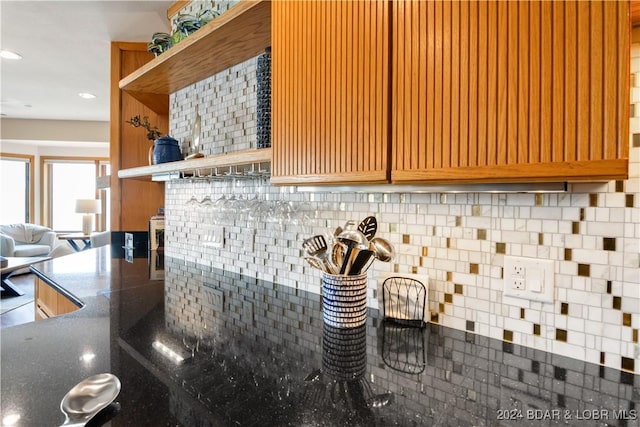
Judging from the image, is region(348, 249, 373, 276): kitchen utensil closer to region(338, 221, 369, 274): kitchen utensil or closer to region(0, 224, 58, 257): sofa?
region(338, 221, 369, 274): kitchen utensil

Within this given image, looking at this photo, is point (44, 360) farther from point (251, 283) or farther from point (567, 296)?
point (567, 296)

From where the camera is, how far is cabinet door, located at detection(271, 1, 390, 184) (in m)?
0.79

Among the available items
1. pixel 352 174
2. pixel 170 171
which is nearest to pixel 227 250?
pixel 170 171

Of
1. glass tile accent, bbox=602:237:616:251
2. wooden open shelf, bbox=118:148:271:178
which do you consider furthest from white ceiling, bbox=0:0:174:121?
glass tile accent, bbox=602:237:616:251

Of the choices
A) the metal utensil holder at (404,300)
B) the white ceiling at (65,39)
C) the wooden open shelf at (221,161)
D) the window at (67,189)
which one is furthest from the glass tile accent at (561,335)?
the window at (67,189)

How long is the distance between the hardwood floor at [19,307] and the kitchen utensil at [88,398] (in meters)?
3.34

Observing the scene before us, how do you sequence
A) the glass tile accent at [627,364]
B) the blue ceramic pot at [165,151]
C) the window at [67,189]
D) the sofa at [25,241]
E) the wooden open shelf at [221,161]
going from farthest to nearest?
the window at [67,189]
the sofa at [25,241]
the blue ceramic pot at [165,151]
the wooden open shelf at [221,161]
the glass tile accent at [627,364]

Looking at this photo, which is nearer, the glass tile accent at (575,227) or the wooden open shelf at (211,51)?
the glass tile accent at (575,227)

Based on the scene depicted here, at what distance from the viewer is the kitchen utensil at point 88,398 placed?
58 cm

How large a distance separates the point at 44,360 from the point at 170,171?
861 mm

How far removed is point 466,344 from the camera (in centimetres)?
90

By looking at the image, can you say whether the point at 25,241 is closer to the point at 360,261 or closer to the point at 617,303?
the point at 360,261

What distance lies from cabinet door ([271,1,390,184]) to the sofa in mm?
6103

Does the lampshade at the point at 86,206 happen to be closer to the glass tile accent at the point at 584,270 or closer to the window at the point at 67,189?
the window at the point at 67,189
